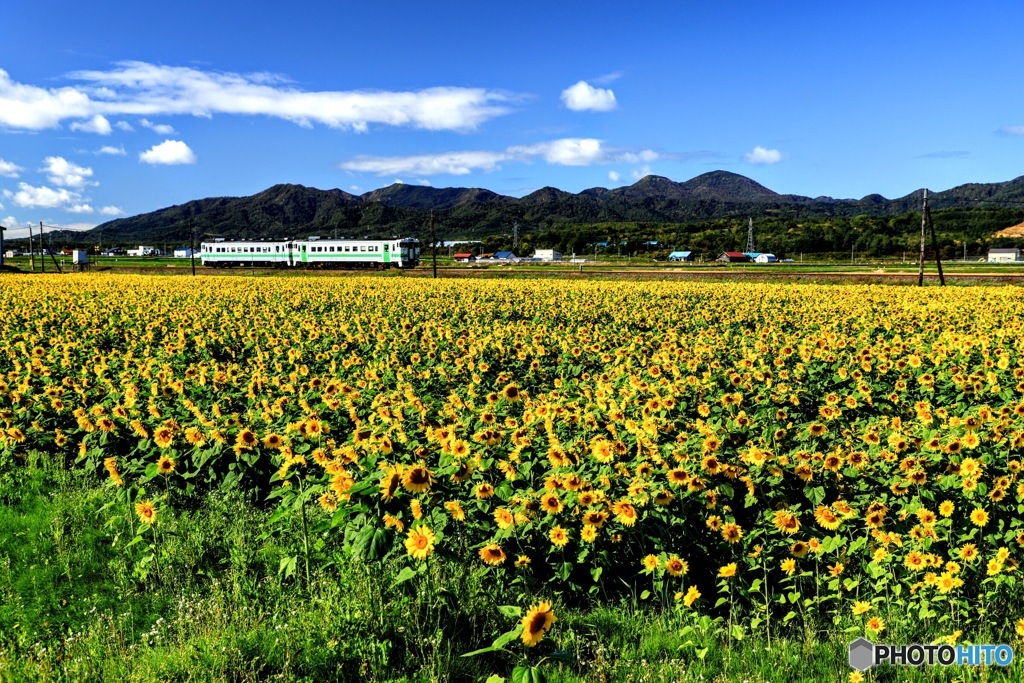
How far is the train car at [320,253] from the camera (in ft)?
222

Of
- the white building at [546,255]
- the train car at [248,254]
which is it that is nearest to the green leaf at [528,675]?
the train car at [248,254]

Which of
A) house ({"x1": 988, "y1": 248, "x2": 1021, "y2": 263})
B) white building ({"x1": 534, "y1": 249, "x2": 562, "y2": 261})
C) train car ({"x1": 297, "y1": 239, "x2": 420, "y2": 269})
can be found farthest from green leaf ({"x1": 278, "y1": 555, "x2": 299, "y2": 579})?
house ({"x1": 988, "y1": 248, "x2": 1021, "y2": 263})

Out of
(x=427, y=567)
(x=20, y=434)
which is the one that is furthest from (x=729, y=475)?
(x=20, y=434)

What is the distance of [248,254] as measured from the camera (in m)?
74.8

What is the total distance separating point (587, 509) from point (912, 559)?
2.14 m

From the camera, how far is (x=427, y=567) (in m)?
4.02

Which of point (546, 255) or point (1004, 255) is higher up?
point (546, 255)

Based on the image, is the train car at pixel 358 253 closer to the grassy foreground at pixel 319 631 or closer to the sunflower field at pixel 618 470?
the sunflower field at pixel 618 470

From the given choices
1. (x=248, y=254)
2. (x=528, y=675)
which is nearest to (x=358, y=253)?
(x=248, y=254)

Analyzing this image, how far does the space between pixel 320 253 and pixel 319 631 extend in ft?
228

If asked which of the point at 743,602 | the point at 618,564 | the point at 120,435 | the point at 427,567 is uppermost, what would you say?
the point at 120,435

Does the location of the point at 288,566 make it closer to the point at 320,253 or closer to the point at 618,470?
the point at 618,470

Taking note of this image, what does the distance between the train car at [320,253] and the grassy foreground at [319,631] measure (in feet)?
209

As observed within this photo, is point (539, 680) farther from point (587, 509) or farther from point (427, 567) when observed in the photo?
point (587, 509)
